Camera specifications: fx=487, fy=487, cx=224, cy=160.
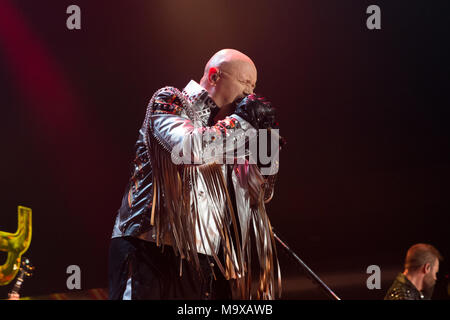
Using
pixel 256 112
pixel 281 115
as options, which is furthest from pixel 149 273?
pixel 281 115

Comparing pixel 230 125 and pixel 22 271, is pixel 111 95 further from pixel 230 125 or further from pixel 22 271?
pixel 230 125

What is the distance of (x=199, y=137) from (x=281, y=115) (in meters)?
2.18

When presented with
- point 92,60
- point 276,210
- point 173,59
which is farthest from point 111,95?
point 276,210

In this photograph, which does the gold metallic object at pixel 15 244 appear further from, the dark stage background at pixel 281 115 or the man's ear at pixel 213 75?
the man's ear at pixel 213 75

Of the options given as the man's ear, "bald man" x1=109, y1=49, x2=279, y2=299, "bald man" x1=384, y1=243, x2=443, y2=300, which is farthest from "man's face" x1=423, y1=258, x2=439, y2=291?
the man's ear

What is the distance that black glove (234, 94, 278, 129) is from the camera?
1334 millimetres

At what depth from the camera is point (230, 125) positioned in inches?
52.3

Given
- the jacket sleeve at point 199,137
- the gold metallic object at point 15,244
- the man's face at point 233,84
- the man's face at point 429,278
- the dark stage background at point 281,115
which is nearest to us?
the jacket sleeve at point 199,137

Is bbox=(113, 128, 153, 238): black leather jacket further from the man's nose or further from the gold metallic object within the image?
the gold metallic object

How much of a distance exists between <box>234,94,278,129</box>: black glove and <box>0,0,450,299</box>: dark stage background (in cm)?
163

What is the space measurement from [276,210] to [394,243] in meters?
1.02

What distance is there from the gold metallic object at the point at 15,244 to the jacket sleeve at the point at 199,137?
1.59m

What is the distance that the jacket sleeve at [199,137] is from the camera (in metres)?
1.30

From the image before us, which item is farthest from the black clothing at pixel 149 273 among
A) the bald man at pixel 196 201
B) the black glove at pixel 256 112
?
the black glove at pixel 256 112
